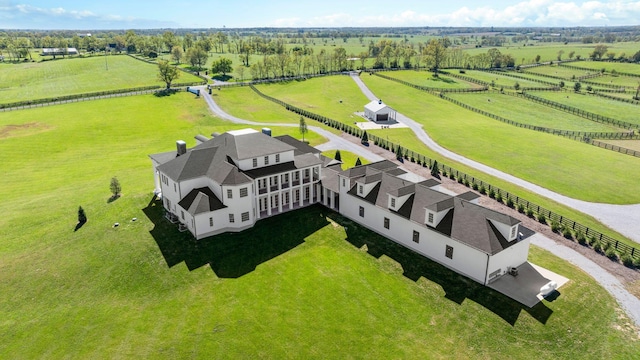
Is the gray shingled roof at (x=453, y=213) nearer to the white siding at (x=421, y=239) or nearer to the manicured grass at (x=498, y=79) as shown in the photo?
the white siding at (x=421, y=239)

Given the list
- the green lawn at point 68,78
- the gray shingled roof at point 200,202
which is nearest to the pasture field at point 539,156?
the gray shingled roof at point 200,202

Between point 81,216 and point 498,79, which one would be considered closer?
point 81,216

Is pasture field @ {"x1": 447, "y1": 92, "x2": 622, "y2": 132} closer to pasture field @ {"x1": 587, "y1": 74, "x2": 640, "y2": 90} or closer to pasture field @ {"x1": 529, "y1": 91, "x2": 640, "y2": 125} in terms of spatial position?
pasture field @ {"x1": 529, "y1": 91, "x2": 640, "y2": 125}

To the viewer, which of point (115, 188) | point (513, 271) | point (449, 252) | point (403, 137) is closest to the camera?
point (513, 271)

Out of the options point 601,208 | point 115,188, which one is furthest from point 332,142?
point 601,208

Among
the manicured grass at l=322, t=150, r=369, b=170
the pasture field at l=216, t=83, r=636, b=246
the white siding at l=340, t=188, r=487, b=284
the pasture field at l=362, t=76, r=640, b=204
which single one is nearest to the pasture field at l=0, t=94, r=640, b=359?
the white siding at l=340, t=188, r=487, b=284

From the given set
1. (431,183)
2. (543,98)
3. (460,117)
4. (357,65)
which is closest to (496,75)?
(543,98)

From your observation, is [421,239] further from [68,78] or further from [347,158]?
[68,78]
